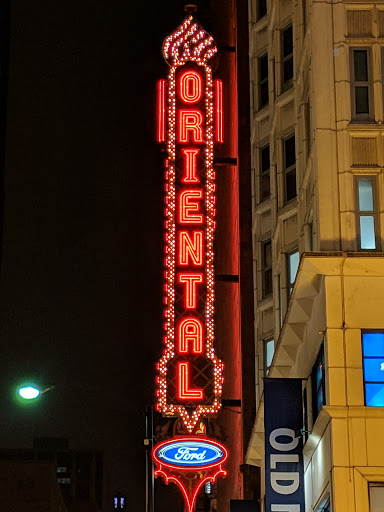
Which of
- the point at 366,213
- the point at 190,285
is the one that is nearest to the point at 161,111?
the point at 190,285

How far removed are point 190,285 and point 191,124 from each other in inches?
255

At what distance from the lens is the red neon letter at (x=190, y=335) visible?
133ft

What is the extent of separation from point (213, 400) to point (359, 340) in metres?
16.0

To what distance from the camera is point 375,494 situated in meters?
23.9

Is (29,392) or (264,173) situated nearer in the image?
(29,392)

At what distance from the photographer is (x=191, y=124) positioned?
1722 inches

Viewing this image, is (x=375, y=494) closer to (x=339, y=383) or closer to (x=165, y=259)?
(x=339, y=383)

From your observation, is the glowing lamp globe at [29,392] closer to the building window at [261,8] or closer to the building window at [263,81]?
the building window at [263,81]

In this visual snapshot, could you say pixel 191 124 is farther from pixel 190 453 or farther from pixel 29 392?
pixel 29 392

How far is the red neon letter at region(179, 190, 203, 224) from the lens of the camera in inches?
1649

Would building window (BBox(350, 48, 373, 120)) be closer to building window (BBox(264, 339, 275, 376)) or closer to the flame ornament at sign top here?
building window (BBox(264, 339, 275, 376))

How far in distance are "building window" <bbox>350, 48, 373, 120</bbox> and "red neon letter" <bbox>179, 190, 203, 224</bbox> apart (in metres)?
14.6

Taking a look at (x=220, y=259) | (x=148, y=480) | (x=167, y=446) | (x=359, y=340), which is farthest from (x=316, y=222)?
(x=148, y=480)

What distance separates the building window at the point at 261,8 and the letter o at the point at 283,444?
19.1m
